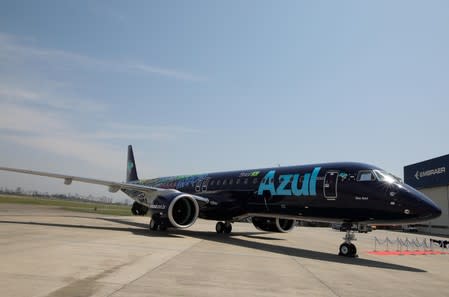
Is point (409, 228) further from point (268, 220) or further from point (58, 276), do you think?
point (58, 276)

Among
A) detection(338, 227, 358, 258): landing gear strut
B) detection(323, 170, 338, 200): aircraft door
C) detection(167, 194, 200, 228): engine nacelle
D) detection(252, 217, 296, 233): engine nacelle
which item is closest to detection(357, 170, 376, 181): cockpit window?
detection(323, 170, 338, 200): aircraft door

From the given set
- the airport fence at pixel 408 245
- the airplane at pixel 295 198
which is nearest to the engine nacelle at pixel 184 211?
the airplane at pixel 295 198

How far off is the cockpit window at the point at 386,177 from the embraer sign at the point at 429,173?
3629 cm

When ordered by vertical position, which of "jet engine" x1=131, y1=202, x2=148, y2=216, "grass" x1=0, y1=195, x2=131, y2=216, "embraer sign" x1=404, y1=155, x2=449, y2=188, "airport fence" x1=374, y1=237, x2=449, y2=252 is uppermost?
"embraer sign" x1=404, y1=155, x2=449, y2=188

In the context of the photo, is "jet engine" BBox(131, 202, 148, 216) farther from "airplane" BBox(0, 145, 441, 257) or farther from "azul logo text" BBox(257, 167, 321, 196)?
"azul logo text" BBox(257, 167, 321, 196)

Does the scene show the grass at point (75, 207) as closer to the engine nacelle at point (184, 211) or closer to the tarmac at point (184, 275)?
the engine nacelle at point (184, 211)

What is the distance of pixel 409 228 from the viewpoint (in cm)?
4969

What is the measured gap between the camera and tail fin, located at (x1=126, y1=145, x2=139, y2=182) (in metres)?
38.0

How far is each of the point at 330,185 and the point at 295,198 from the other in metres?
1.90

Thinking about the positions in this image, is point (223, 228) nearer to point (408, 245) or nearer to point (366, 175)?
point (366, 175)

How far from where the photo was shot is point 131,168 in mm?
38250

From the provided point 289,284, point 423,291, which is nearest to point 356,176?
point 423,291

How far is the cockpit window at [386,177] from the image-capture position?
13.5 meters

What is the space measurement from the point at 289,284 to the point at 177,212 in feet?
45.4
